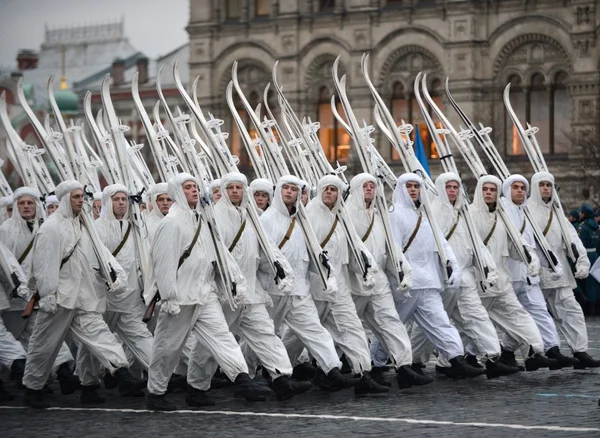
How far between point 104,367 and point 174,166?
23.2 feet

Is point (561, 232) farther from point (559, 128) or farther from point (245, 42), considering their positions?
point (245, 42)

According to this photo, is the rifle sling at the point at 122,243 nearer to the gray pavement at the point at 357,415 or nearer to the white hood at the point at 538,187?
the gray pavement at the point at 357,415

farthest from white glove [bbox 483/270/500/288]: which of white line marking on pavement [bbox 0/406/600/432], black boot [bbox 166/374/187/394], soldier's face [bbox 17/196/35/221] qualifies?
soldier's face [bbox 17/196/35/221]

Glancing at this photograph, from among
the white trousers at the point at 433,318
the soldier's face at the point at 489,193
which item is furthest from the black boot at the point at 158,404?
the soldier's face at the point at 489,193

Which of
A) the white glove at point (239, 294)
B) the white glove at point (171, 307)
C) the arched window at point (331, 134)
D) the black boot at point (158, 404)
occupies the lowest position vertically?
the black boot at point (158, 404)

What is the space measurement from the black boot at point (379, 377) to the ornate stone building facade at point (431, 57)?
30724mm

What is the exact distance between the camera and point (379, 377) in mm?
14680

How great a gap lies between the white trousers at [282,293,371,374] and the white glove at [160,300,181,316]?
57.1 inches

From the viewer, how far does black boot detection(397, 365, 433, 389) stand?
14.3 metres

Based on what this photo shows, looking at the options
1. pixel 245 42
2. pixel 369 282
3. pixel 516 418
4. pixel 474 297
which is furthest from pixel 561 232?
pixel 245 42

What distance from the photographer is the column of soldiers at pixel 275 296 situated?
13367 mm

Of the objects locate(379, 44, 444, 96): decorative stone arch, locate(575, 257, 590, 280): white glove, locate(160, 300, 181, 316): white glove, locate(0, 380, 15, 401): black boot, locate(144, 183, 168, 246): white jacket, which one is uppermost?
locate(379, 44, 444, 96): decorative stone arch

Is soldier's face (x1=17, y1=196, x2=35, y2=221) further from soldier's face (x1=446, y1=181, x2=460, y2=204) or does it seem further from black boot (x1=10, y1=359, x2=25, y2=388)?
soldier's face (x1=446, y1=181, x2=460, y2=204)

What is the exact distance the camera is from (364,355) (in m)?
14.1
